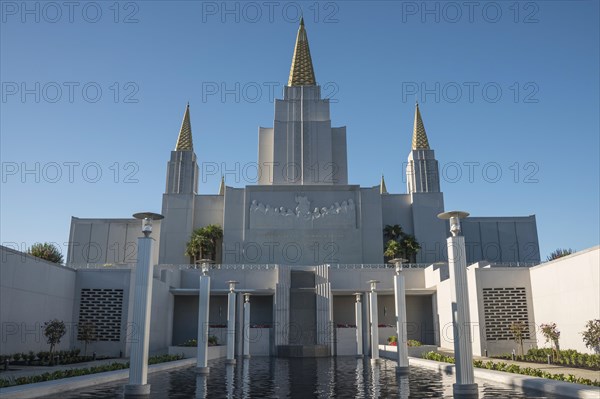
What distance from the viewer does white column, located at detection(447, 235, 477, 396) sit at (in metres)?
11.8

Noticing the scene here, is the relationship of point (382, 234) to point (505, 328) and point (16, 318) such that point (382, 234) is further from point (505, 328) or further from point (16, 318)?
point (16, 318)

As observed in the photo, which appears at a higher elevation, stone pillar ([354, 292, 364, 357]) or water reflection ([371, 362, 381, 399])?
stone pillar ([354, 292, 364, 357])

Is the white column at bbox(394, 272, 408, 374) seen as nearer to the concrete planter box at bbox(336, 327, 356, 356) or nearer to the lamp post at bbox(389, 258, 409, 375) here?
the lamp post at bbox(389, 258, 409, 375)

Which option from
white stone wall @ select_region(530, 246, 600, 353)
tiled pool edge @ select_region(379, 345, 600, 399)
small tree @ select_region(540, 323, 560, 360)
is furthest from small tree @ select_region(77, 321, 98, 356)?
white stone wall @ select_region(530, 246, 600, 353)

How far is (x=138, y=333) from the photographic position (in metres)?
12.4

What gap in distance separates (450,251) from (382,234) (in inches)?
1460

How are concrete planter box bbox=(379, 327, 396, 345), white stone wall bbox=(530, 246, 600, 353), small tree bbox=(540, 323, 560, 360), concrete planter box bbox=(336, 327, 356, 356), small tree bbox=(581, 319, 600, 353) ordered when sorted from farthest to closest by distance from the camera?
concrete planter box bbox=(379, 327, 396, 345) < concrete planter box bbox=(336, 327, 356, 356) < small tree bbox=(540, 323, 560, 360) < white stone wall bbox=(530, 246, 600, 353) < small tree bbox=(581, 319, 600, 353)

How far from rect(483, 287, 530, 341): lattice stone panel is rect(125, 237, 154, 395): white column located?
2204cm

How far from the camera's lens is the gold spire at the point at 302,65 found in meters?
57.8

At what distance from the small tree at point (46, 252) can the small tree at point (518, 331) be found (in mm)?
32493

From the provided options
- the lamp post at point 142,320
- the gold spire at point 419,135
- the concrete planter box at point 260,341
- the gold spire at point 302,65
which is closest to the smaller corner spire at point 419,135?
the gold spire at point 419,135

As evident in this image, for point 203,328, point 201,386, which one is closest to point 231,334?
point 203,328

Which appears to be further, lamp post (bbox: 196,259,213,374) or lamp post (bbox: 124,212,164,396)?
lamp post (bbox: 196,259,213,374)

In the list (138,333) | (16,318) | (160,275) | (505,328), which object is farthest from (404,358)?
(160,275)
